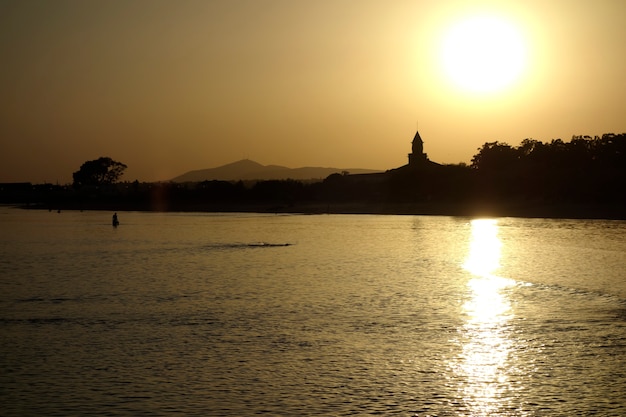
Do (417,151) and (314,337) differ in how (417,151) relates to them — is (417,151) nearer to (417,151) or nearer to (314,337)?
(417,151)

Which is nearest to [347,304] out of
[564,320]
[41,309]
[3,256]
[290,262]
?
[564,320]

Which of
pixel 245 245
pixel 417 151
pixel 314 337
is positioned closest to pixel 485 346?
pixel 314 337

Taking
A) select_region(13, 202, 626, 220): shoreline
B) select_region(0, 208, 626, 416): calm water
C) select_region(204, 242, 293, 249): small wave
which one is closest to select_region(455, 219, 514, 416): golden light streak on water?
select_region(0, 208, 626, 416): calm water

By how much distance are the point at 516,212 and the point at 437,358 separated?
9159 centimetres

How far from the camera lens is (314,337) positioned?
21188mm

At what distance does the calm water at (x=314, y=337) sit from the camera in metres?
15.3

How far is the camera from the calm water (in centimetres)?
1530

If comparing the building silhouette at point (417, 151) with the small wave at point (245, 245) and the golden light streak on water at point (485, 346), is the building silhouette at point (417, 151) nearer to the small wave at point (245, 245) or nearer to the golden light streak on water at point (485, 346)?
the small wave at point (245, 245)

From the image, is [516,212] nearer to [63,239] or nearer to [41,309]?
[63,239]

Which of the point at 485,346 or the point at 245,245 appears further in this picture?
the point at 245,245

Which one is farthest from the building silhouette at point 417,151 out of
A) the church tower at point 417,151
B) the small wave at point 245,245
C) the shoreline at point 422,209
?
the small wave at point 245,245

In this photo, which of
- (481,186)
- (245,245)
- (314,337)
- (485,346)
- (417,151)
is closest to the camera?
(485,346)

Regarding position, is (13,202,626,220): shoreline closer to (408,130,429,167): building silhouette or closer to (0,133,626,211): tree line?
(0,133,626,211): tree line

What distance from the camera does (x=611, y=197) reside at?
Result: 9675 centimetres
